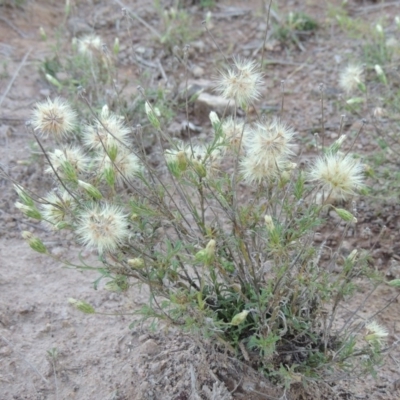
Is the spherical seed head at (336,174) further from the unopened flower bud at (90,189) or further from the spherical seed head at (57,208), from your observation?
the spherical seed head at (57,208)

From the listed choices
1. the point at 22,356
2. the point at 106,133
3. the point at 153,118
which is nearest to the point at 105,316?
the point at 22,356

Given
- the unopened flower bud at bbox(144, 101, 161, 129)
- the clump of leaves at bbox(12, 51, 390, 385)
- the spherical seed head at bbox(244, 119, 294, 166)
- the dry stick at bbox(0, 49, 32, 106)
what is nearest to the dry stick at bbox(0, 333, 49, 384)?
the clump of leaves at bbox(12, 51, 390, 385)

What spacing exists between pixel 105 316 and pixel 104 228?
91 cm

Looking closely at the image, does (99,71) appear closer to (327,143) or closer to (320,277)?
(327,143)

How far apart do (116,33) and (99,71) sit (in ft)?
4.27

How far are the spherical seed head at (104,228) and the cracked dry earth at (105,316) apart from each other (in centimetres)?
56

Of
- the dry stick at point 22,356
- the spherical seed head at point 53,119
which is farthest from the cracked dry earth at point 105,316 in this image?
the spherical seed head at point 53,119

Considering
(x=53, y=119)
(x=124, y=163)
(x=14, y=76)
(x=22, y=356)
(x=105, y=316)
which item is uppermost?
(x=14, y=76)

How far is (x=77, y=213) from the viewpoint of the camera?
2.08 meters

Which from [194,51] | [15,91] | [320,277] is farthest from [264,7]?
[320,277]

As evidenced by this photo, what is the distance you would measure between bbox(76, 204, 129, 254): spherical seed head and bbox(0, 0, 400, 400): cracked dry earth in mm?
560

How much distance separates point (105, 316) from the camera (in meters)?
2.75

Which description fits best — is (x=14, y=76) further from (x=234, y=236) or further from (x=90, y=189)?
(x=234, y=236)

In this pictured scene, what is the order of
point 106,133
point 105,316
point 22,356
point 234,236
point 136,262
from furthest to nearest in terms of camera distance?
point 105,316
point 22,356
point 106,133
point 234,236
point 136,262
